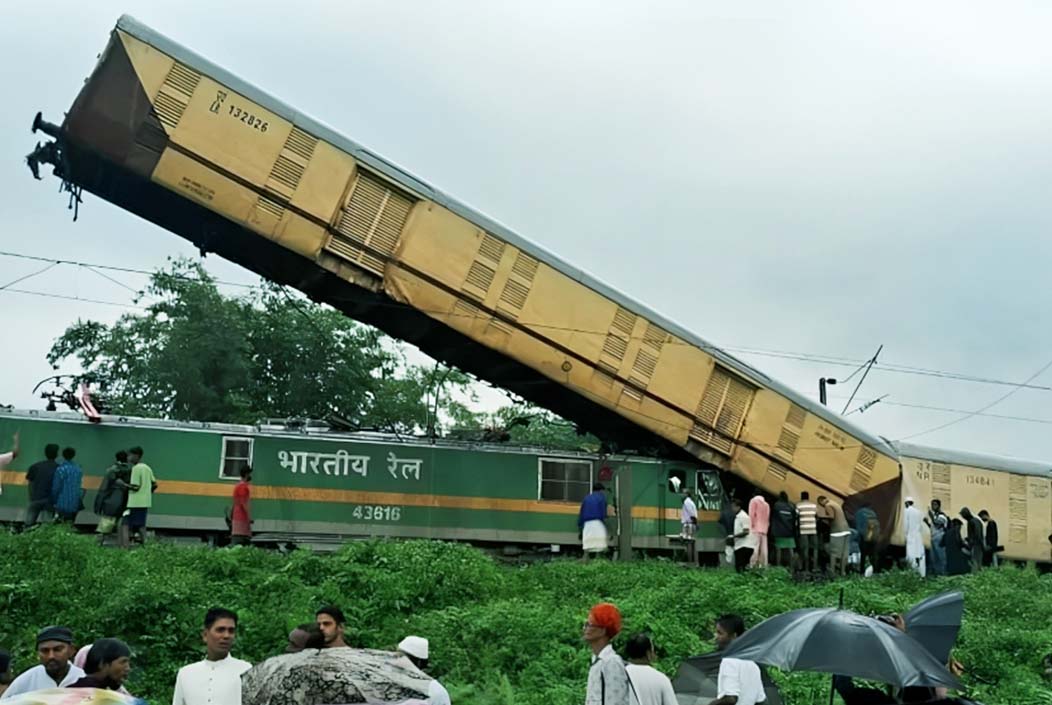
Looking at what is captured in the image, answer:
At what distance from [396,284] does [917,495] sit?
11.1 m

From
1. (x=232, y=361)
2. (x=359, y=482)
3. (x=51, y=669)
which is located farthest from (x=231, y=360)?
(x=51, y=669)

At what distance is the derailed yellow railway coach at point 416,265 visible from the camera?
56.0ft

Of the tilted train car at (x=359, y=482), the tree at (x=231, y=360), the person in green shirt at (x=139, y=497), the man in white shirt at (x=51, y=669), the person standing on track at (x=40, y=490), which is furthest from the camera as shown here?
the tree at (x=231, y=360)

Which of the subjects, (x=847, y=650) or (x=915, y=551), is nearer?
(x=847, y=650)

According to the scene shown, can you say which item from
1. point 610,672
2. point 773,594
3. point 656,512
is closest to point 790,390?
point 656,512

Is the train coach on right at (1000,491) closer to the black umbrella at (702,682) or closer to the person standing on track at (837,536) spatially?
the person standing on track at (837,536)

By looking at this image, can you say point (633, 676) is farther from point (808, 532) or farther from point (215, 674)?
point (808, 532)

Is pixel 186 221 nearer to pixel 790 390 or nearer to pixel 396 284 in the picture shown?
pixel 396 284

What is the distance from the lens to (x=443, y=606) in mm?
13742

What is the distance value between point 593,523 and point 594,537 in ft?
0.77

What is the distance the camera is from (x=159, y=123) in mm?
16984

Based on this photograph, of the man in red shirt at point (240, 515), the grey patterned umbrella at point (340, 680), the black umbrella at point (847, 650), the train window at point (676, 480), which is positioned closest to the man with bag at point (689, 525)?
the train window at point (676, 480)

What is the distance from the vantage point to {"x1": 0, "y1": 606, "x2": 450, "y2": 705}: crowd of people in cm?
576

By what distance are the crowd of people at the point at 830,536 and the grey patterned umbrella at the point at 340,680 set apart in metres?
14.6
